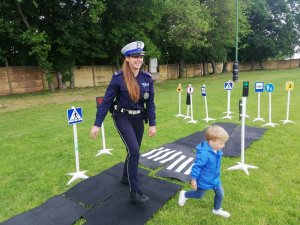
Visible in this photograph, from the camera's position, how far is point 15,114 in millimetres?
12727

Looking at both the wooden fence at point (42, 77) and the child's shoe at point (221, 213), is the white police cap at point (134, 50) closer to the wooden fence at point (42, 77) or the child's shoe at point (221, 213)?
the child's shoe at point (221, 213)

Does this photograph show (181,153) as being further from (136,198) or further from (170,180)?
(136,198)

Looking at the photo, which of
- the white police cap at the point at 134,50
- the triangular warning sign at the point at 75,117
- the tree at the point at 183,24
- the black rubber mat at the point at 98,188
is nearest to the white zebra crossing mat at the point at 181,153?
the black rubber mat at the point at 98,188

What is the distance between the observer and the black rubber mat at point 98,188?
4191 mm

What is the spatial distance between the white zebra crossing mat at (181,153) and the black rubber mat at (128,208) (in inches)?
20.7

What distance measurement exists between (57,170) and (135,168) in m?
2.25

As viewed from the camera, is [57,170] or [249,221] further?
[57,170]

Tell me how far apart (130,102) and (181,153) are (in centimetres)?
269

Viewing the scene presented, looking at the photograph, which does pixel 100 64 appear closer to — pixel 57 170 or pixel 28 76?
pixel 28 76

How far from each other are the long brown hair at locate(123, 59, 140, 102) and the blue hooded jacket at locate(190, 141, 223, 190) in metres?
1.07

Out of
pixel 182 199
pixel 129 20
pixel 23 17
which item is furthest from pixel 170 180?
pixel 129 20

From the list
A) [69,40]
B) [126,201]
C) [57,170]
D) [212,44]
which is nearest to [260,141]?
[126,201]

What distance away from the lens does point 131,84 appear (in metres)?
3.71

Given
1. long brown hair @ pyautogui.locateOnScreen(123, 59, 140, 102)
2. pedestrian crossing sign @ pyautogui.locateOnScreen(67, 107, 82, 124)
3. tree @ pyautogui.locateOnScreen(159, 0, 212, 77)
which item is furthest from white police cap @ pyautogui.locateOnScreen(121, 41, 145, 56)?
tree @ pyautogui.locateOnScreen(159, 0, 212, 77)
